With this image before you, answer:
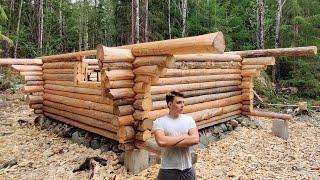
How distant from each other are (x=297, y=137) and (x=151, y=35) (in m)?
14.0

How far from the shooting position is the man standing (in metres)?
4.16

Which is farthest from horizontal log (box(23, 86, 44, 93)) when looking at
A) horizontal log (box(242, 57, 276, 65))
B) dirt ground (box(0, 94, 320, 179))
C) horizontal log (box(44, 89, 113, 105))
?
horizontal log (box(242, 57, 276, 65))

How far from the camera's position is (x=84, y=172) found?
24.7 ft

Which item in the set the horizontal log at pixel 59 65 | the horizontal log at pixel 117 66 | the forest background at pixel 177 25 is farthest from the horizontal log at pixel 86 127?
the forest background at pixel 177 25

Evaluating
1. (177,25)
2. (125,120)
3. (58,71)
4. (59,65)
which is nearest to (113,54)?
(125,120)

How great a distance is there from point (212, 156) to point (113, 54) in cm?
378

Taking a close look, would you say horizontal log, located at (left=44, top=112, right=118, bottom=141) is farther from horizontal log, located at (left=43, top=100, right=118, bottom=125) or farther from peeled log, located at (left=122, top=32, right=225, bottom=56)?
peeled log, located at (left=122, top=32, right=225, bottom=56)

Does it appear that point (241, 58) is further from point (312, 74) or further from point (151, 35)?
point (151, 35)

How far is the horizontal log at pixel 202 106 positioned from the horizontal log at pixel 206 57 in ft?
4.08

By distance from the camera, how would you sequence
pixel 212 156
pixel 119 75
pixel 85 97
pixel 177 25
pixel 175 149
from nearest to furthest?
pixel 175 149 → pixel 119 75 → pixel 212 156 → pixel 85 97 → pixel 177 25

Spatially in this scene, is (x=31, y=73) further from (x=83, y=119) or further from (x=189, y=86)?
(x=189, y=86)

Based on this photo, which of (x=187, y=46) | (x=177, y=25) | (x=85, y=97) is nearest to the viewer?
(x=187, y=46)

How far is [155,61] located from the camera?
665 centimetres

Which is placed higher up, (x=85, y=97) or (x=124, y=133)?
(x=85, y=97)
